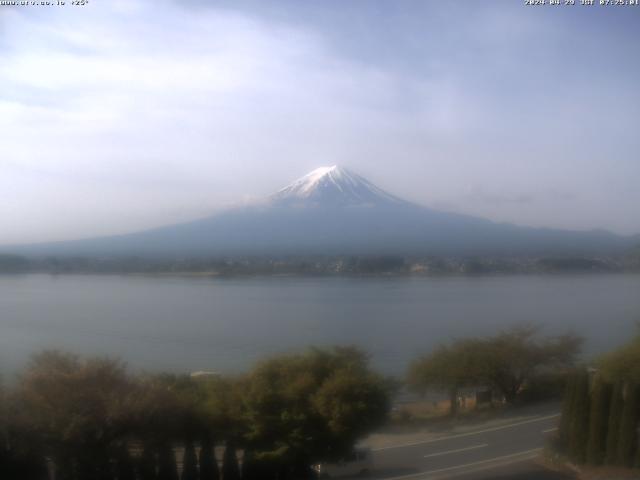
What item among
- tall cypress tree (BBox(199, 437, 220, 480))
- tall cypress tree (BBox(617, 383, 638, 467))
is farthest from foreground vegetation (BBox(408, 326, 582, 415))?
tall cypress tree (BBox(199, 437, 220, 480))

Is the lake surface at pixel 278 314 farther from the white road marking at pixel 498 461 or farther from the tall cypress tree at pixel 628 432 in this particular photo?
the tall cypress tree at pixel 628 432

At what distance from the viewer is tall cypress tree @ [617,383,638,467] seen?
6.29 meters

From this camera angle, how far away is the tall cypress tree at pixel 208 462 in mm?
6340

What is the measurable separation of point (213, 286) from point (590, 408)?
53.5ft

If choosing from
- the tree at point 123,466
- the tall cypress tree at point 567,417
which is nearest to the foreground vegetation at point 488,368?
the tall cypress tree at point 567,417

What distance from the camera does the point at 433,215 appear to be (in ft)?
125

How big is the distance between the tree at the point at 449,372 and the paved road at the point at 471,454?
2.29 m

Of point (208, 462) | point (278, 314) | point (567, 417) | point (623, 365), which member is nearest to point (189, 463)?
point (208, 462)

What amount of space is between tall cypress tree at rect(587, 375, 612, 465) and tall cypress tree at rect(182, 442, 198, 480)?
393 centimetres

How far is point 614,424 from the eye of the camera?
21.2 ft

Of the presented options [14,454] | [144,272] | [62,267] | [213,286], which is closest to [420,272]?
[213,286]

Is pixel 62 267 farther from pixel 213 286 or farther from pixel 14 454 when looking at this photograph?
pixel 14 454

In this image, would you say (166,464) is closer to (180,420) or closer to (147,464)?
(147,464)

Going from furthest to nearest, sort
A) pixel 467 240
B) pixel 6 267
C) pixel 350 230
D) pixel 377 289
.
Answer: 1. pixel 350 230
2. pixel 467 240
3. pixel 377 289
4. pixel 6 267
